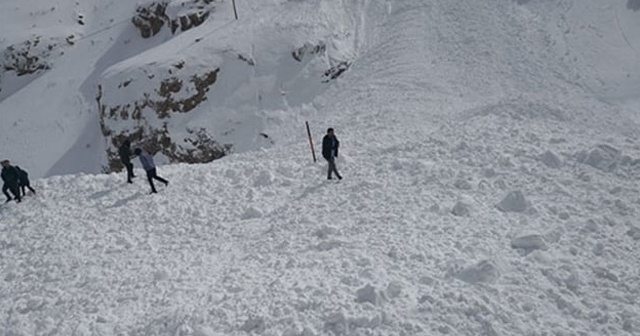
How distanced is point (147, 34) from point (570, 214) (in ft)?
→ 102

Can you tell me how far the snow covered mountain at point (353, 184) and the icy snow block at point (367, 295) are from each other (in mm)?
27

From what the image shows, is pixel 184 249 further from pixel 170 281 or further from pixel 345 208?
pixel 345 208

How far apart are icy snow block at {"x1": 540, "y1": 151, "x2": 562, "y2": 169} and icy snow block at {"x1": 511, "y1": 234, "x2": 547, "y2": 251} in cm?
419

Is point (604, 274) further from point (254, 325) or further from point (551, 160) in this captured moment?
point (254, 325)

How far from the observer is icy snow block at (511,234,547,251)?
1068 cm

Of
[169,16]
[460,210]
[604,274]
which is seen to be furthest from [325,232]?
[169,16]

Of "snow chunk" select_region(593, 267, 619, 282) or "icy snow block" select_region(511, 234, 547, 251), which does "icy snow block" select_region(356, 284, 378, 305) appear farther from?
"snow chunk" select_region(593, 267, 619, 282)

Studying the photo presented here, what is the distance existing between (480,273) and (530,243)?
1.68 meters

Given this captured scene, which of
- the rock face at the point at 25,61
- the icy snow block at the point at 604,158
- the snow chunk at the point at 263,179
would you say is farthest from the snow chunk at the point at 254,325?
the rock face at the point at 25,61

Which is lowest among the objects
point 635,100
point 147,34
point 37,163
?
point 37,163

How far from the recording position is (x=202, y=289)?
10.7 metres

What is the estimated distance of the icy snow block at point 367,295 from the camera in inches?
363

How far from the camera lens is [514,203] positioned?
495 inches

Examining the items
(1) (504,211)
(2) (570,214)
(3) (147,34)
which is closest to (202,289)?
(1) (504,211)
